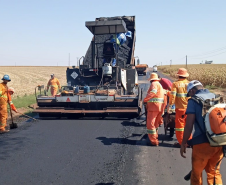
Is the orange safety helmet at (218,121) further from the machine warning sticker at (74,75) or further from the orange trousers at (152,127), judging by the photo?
the machine warning sticker at (74,75)

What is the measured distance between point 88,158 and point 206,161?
2.37 metres

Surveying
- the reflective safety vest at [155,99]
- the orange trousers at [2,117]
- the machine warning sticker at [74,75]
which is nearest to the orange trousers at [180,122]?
the reflective safety vest at [155,99]

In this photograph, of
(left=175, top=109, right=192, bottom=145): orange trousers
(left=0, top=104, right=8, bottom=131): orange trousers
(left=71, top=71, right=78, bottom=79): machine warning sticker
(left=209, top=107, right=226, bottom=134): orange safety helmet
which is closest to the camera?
(left=209, top=107, right=226, bottom=134): orange safety helmet

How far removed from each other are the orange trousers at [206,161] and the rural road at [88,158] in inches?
33.9

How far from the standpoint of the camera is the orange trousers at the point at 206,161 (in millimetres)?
2863

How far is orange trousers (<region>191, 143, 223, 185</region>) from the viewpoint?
113 inches

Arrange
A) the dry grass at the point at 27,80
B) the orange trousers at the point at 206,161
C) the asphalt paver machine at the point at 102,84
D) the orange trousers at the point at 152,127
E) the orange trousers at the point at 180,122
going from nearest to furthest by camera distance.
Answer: the orange trousers at the point at 206,161
the orange trousers at the point at 180,122
the orange trousers at the point at 152,127
the asphalt paver machine at the point at 102,84
the dry grass at the point at 27,80

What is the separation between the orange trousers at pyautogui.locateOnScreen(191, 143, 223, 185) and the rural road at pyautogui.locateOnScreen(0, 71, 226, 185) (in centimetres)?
86

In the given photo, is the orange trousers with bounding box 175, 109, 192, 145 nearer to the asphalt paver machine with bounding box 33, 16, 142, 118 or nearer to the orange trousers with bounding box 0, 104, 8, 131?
the asphalt paver machine with bounding box 33, 16, 142, 118

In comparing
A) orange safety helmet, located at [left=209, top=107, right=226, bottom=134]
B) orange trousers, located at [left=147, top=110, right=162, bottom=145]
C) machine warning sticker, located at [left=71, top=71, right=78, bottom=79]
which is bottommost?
orange trousers, located at [left=147, top=110, right=162, bottom=145]

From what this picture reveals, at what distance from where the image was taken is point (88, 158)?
15.5ft

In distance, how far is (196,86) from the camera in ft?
10.5

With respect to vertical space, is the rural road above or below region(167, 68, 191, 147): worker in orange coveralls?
below

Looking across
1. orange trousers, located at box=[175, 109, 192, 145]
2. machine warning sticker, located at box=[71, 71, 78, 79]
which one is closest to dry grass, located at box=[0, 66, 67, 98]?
machine warning sticker, located at box=[71, 71, 78, 79]
